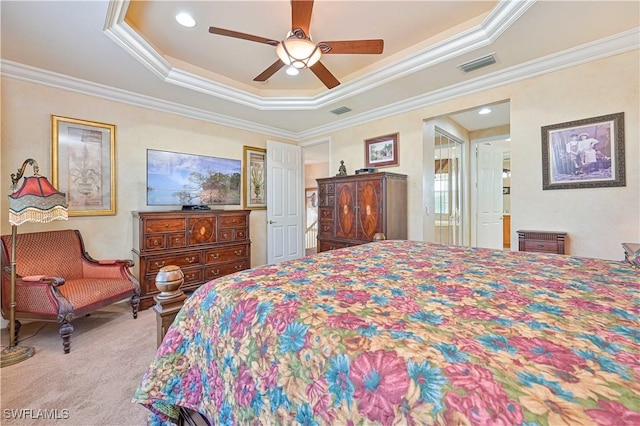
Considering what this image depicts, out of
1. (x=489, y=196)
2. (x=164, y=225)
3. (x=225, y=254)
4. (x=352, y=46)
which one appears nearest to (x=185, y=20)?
(x=352, y=46)

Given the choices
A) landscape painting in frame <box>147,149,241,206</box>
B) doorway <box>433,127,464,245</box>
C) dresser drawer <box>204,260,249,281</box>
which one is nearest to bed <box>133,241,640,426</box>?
dresser drawer <box>204,260,249,281</box>

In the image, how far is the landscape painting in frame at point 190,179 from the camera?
11.9ft

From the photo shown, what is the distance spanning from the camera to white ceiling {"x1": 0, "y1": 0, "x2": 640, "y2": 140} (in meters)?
2.14

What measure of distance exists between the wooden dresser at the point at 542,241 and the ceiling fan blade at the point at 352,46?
2.33m

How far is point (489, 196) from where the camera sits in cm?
524

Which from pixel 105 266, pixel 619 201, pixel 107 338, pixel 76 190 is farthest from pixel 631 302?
pixel 76 190

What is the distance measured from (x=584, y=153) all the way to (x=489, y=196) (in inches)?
110

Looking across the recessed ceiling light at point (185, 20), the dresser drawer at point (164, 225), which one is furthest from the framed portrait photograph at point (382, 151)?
the dresser drawer at point (164, 225)

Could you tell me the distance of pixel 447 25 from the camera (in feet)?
8.44

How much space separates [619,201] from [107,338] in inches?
189

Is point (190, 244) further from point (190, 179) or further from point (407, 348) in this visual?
point (407, 348)

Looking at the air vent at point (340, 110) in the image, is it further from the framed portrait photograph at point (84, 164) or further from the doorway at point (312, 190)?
the doorway at point (312, 190)

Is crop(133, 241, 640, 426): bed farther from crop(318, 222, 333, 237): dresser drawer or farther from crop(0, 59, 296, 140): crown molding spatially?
crop(0, 59, 296, 140): crown molding

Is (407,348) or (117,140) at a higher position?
(117,140)
